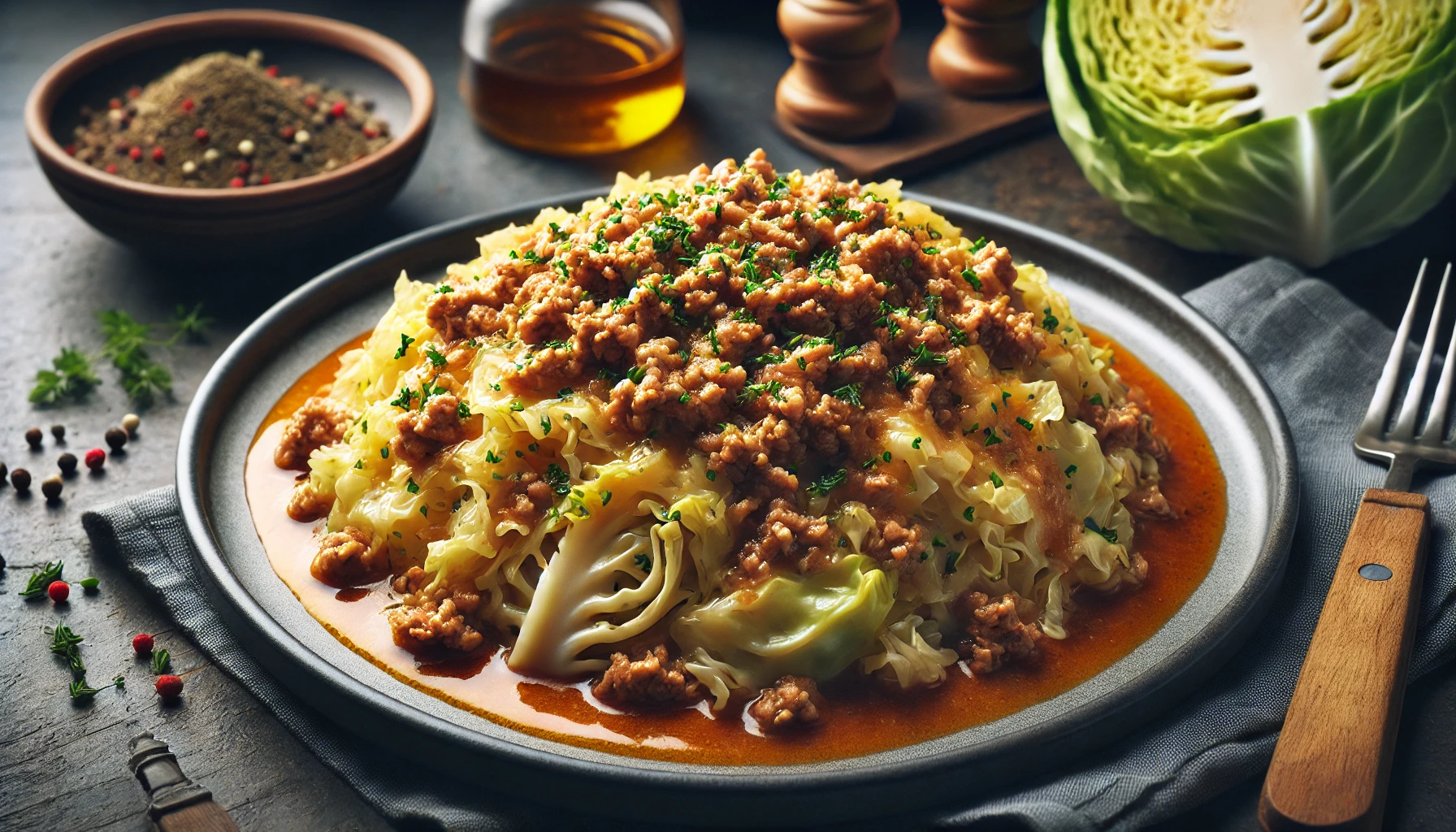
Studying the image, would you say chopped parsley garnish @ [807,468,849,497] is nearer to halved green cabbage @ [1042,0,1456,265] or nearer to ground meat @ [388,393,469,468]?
ground meat @ [388,393,469,468]

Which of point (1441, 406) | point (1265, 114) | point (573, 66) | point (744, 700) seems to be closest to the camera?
point (744, 700)

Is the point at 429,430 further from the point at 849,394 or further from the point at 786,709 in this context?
the point at 786,709

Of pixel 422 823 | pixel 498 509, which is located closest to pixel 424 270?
pixel 498 509

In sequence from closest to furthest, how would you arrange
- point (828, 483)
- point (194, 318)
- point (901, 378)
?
point (828, 483)
point (901, 378)
point (194, 318)

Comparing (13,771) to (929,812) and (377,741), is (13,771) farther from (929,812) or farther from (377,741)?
(929,812)

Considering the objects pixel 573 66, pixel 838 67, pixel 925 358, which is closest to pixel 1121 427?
pixel 925 358

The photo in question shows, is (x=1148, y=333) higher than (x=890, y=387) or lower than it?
lower

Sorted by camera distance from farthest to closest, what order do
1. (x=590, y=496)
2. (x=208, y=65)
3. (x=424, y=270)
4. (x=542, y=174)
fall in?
(x=542, y=174)
(x=208, y=65)
(x=424, y=270)
(x=590, y=496)

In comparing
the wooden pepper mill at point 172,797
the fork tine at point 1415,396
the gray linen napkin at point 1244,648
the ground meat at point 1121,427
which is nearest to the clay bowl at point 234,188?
the gray linen napkin at point 1244,648
